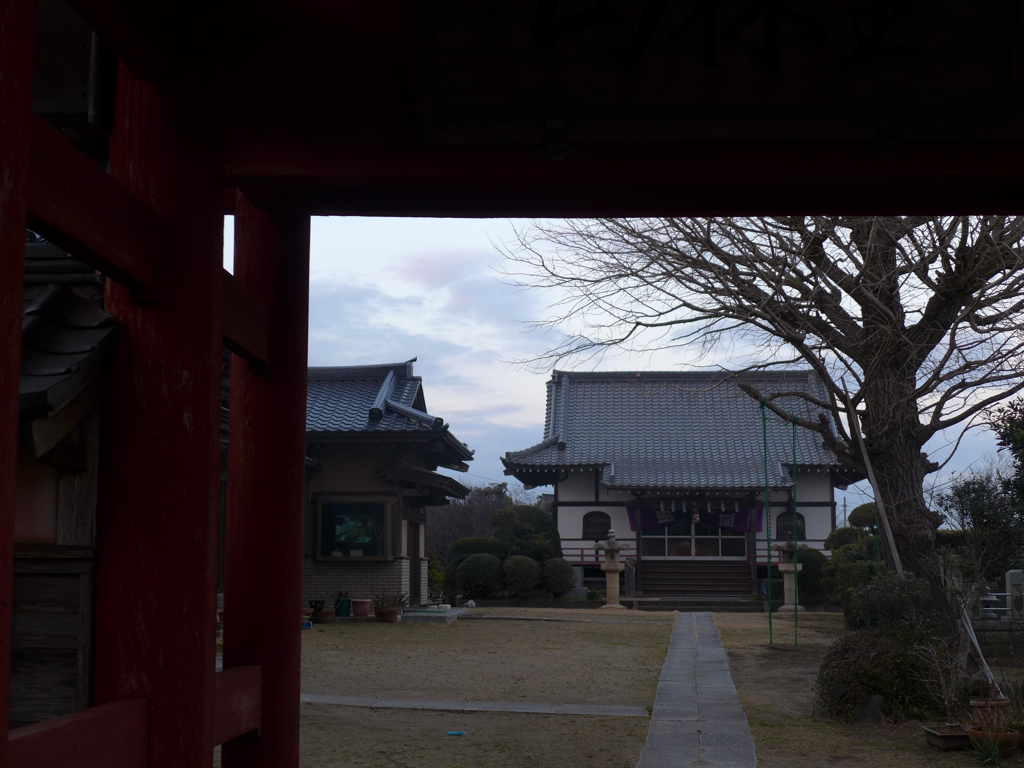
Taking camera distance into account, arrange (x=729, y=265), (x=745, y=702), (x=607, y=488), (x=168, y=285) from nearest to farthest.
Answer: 1. (x=168, y=285)
2. (x=745, y=702)
3. (x=729, y=265)
4. (x=607, y=488)

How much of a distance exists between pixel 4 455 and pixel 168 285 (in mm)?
1102

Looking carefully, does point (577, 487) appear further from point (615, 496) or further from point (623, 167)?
point (623, 167)

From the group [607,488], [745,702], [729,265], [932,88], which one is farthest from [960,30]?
[607,488]

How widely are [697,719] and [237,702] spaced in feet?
17.1

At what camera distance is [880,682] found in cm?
757

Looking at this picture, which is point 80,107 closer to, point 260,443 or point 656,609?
point 260,443

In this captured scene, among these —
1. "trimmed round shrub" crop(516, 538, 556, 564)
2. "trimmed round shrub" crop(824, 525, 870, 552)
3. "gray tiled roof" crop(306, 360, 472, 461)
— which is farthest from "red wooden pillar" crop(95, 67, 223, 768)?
"trimmed round shrub" crop(516, 538, 556, 564)

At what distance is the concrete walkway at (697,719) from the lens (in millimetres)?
6023

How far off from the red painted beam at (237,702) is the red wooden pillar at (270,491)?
0.08 metres

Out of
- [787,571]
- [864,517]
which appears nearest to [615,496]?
[787,571]

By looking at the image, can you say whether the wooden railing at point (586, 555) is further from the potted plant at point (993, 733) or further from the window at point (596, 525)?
the potted plant at point (993, 733)

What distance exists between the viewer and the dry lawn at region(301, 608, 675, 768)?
6.37 m

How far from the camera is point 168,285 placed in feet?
8.75

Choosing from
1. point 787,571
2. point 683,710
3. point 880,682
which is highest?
point 880,682
